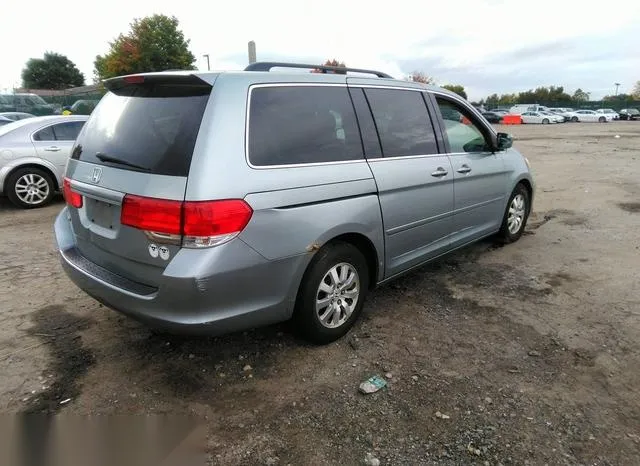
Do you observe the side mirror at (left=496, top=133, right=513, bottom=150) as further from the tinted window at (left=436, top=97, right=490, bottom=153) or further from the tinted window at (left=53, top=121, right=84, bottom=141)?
the tinted window at (left=53, top=121, right=84, bottom=141)

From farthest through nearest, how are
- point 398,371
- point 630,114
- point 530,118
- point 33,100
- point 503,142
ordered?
point 630,114 → point 530,118 → point 33,100 → point 503,142 → point 398,371

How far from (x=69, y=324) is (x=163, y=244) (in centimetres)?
170

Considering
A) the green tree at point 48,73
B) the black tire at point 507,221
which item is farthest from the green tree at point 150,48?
the black tire at point 507,221

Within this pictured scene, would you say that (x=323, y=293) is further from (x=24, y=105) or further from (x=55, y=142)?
(x=24, y=105)

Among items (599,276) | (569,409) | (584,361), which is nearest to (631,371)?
(584,361)

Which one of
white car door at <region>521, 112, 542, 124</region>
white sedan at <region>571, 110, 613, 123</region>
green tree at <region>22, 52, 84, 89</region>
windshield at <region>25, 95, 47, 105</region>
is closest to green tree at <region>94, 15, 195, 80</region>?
windshield at <region>25, 95, 47, 105</region>

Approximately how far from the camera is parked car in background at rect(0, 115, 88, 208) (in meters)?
7.54

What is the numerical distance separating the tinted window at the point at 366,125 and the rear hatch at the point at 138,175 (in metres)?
1.19

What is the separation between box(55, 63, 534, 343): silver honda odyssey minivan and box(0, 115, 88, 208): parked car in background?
4.92 metres

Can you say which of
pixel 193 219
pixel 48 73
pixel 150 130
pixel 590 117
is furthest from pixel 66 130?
pixel 48 73

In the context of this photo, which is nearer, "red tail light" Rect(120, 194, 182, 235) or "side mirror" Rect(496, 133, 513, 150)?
"red tail light" Rect(120, 194, 182, 235)

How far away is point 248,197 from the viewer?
263 cm

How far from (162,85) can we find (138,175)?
60 centimetres

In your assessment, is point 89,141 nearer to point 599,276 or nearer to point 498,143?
point 498,143
